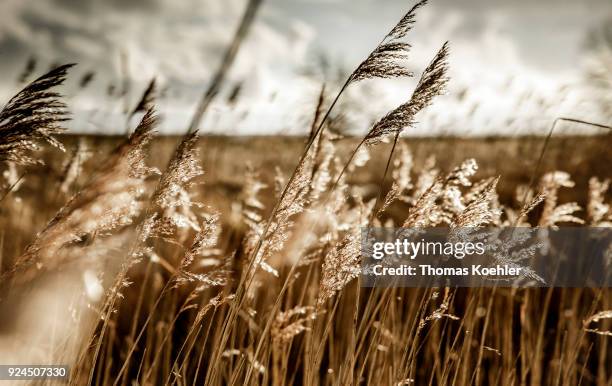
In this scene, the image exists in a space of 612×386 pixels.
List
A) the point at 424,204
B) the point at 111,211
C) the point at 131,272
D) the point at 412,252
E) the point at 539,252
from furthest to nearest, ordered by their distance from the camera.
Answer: the point at 131,272 < the point at 539,252 < the point at 412,252 < the point at 424,204 < the point at 111,211

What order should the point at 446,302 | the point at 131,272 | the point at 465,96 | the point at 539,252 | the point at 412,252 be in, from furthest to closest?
the point at 465,96
the point at 131,272
the point at 539,252
the point at 412,252
the point at 446,302

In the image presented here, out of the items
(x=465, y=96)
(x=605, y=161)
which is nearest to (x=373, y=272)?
(x=465, y=96)

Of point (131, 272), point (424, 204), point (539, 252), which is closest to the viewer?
point (424, 204)

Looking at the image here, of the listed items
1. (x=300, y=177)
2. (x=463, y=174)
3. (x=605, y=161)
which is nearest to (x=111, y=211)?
(x=300, y=177)

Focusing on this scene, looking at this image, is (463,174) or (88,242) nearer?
(88,242)

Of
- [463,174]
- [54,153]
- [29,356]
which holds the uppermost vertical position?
[54,153]

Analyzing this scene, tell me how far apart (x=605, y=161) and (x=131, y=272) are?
6850 millimetres

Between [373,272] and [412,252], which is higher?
[412,252]

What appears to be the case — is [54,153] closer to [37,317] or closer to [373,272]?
[37,317]

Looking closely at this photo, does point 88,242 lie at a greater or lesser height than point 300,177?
lesser

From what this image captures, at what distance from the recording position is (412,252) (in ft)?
6.56

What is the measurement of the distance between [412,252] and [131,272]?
2.13 meters

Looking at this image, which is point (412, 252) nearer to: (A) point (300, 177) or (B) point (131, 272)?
(A) point (300, 177)

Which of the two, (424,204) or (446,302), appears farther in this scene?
(446,302)
